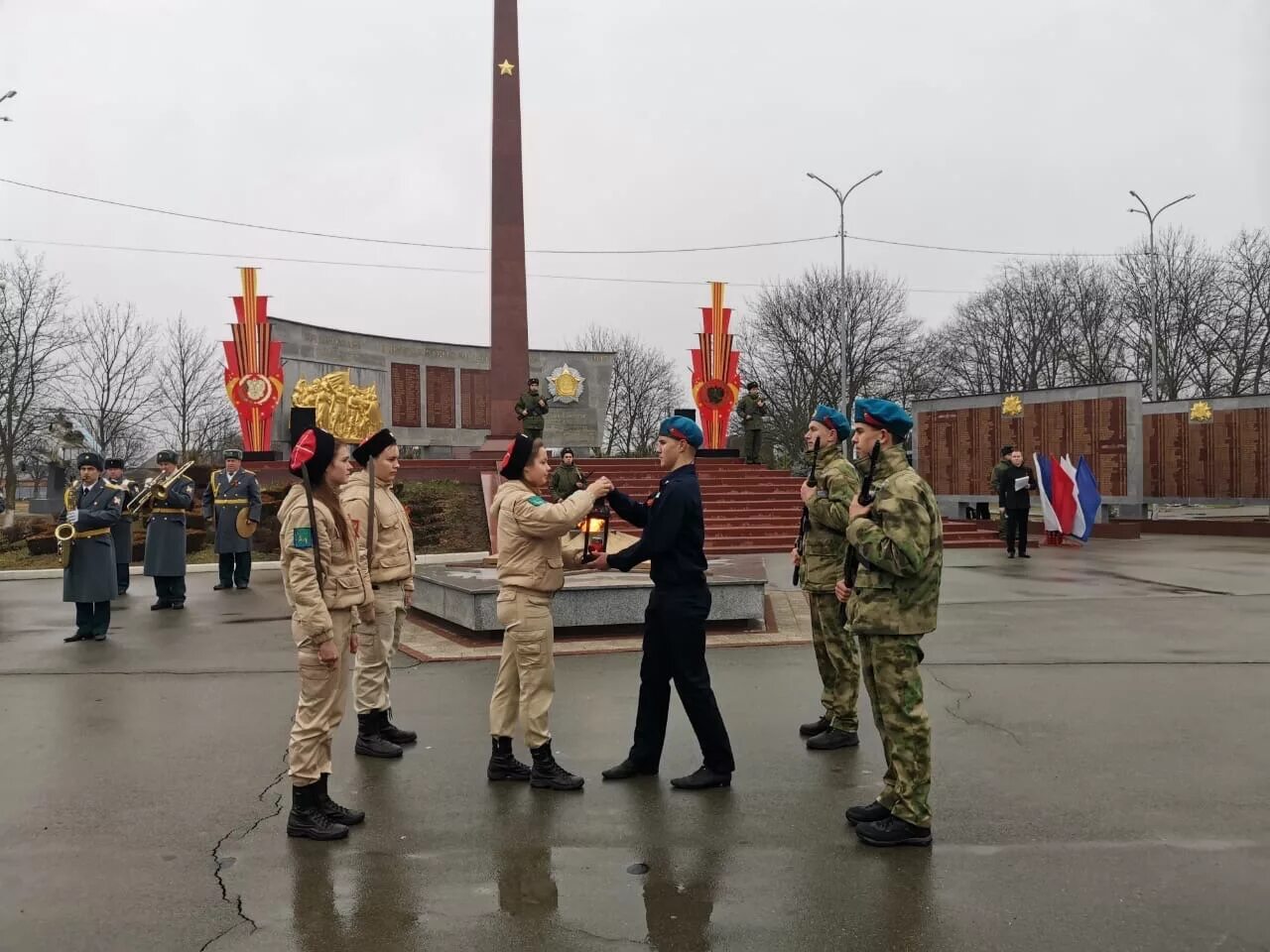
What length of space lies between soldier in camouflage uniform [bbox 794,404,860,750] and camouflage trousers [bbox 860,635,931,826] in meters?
1.33

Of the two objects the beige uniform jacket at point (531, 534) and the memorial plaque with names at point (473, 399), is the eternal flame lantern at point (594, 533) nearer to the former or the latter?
the beige uniform jacket at point (531, 534)

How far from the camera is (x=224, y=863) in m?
4.17

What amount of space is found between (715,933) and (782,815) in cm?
127

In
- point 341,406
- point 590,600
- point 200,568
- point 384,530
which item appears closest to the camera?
point 341,406

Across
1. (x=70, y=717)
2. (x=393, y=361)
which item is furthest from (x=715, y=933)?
(x=393, y=361)

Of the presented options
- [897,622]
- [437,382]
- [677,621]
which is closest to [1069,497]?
[677,621]

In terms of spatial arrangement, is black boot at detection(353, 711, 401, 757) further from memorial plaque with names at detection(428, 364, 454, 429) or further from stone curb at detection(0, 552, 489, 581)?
memorial plaque with names at detection(428, 364, 454, 429)

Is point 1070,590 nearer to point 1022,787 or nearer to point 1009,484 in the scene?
point 1009,484

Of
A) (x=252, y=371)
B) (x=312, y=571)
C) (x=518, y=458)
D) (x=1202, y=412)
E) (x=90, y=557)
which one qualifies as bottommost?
(x=90, y=557)

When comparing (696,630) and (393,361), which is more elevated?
(393,361)

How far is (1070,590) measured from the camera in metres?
12.6

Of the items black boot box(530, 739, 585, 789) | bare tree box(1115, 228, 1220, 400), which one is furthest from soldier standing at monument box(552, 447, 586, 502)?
bare tree box(1115, 228, 1220, 400)

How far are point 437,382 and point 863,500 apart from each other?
29.9 metres

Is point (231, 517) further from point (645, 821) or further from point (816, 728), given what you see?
point (645, 821)
